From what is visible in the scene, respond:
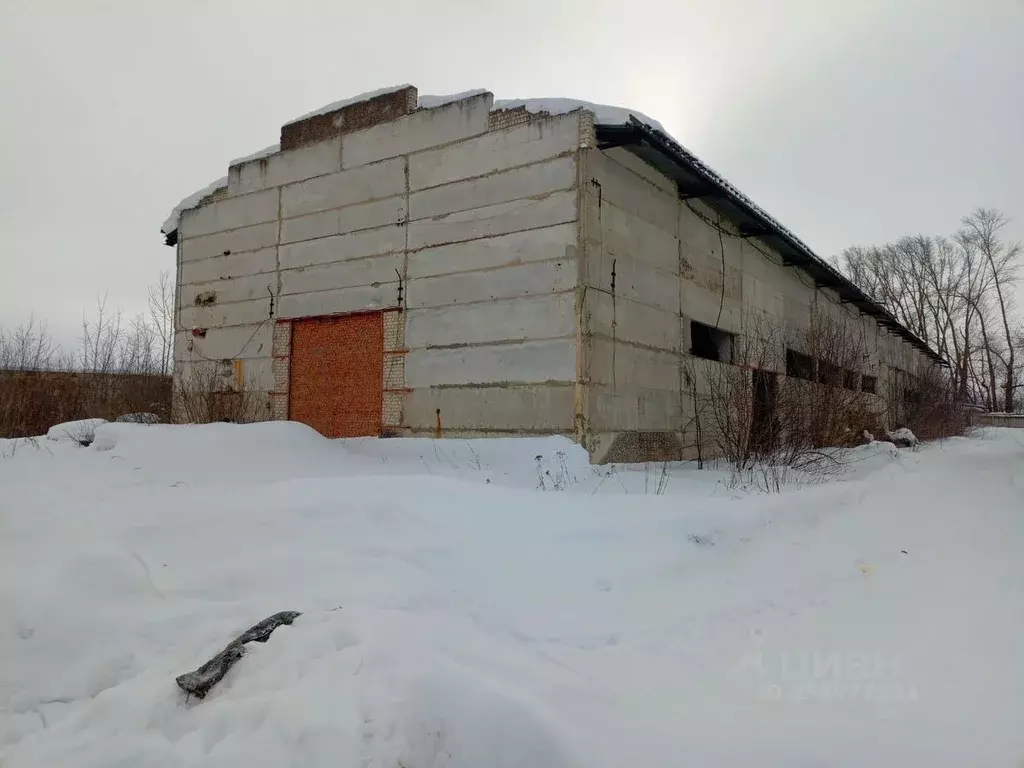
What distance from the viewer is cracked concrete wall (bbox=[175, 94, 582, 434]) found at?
7727 millimetres

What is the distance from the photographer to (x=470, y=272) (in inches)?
326

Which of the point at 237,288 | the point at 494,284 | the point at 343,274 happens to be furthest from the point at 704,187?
the point at 237,288

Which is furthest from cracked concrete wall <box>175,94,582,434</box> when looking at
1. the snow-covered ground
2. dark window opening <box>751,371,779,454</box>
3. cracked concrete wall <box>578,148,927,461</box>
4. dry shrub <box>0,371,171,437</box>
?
dry shrub <box>0,371,171,437</box>

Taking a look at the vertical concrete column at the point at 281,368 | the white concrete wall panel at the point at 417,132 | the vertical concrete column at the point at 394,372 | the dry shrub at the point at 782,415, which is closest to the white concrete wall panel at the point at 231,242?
the vertical concrete column at the point at 281,368

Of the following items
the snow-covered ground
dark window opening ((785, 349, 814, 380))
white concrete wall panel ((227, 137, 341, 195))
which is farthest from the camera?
dark window opening ((785, 349, 814, 380))

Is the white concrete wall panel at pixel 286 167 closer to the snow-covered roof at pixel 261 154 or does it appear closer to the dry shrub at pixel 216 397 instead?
the snow-covered roof at pixel 261 154

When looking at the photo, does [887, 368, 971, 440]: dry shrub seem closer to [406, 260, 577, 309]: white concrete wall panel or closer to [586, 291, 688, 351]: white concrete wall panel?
[586, 291, 688, 351]: white concrete wall panel

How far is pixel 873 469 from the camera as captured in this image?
8.77 metres

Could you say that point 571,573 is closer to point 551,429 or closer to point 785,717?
point 785,717

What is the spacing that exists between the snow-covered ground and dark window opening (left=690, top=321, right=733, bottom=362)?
4.91 metres

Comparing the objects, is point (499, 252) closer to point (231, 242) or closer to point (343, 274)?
point (343, 274)

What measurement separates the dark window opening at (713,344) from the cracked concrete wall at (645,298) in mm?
212

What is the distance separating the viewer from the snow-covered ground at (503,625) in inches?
82.3

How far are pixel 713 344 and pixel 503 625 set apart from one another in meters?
8.62
